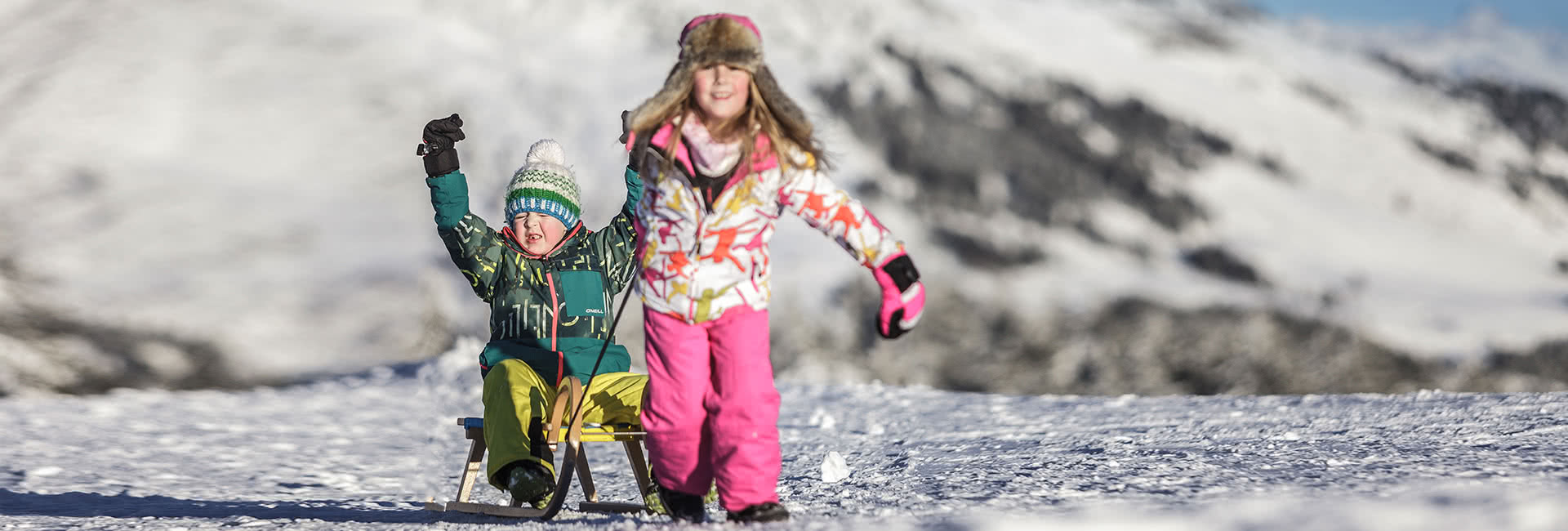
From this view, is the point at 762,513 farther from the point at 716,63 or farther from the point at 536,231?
the point at 536,231

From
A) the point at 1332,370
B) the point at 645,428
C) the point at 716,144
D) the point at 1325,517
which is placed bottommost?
the point at 1325,517

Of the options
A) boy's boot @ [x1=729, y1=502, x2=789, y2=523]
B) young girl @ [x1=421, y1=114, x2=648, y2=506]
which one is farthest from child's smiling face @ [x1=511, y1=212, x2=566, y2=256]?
boy's boot @ [x1=729, y1=502, x2=789, y2=523]

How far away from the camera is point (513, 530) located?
8.13 feet

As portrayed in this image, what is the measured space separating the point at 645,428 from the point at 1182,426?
2391 mm

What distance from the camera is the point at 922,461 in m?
3.65

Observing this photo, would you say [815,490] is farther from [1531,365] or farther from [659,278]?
[1531,365]

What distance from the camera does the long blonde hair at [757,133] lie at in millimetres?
2297

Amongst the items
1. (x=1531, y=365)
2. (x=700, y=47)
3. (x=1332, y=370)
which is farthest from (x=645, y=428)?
(x=1531, y=365)

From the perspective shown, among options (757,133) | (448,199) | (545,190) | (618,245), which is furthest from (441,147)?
(757,133)

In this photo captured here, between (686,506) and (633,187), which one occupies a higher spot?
(633,187)

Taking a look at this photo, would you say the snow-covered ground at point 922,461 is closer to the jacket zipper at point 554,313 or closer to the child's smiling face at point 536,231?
the jacket zipper at point 554,313

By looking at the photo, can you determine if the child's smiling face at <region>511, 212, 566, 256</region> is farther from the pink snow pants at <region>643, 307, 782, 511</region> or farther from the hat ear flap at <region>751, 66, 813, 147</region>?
the hat ear flap at <region>751, 66, 813, 147</region>

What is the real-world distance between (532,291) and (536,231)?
159 mm

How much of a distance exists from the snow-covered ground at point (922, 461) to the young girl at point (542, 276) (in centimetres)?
33
